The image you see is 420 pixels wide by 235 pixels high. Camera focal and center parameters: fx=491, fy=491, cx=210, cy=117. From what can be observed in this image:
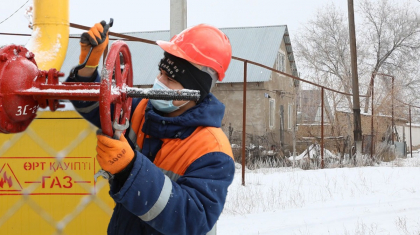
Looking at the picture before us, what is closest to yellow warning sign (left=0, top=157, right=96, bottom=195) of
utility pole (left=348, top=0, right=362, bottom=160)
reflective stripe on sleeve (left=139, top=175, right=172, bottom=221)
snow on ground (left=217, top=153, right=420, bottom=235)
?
reflective stripe on sleeve (left=139, top=175, right=172, bottom=221)

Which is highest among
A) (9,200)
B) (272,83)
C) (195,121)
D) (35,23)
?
(272,83)

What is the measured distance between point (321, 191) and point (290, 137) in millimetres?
16101

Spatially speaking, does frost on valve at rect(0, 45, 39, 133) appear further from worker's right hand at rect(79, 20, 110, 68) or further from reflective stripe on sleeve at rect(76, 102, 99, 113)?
reflective stripe on sleeve at rect(76, 102, 99, 113)

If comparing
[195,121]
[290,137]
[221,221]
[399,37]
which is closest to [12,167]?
[195,121]

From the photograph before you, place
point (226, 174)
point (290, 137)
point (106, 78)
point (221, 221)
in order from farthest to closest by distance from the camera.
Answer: point (290, 137) → point (221, 221) → point (226, 174) → point (106, 78)

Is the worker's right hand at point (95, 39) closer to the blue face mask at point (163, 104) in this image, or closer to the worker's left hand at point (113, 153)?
the blue face mask at point (163, 104)

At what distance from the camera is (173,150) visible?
197cm

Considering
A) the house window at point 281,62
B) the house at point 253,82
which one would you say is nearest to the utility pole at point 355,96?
the house at point 253,82

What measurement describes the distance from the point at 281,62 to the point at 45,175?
2366 centimetres

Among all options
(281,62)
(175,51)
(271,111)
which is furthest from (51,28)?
(281,62)

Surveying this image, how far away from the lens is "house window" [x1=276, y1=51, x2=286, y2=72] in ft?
83.8

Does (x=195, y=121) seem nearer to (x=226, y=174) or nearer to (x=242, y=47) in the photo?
(x=226, y=174)

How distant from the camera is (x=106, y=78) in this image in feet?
4.81

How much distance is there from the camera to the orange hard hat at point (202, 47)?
2.10 meters
